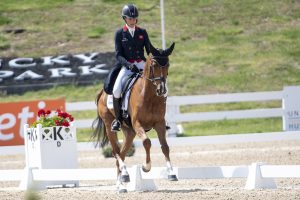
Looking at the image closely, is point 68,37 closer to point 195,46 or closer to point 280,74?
point 195,46

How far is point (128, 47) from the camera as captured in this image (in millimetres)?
12992

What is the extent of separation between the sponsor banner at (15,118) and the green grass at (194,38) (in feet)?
21.7

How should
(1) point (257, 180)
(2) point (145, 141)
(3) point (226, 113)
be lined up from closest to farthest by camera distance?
(1) point (257, 180) → (2) point (145, 141) → (3) point (226, 113)

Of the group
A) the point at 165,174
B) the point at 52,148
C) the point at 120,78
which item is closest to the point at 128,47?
the point at 120,78

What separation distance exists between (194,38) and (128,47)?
22.2 meters

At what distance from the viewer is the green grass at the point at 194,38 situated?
100 feet

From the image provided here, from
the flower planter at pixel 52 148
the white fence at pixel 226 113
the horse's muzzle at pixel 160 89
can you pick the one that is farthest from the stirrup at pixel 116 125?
the white fence at pixel 226 113

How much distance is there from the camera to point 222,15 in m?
37.0

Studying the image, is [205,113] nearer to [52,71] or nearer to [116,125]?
[52,71]

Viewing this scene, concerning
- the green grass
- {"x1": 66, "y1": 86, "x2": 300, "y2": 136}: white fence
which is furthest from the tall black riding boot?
the green grass

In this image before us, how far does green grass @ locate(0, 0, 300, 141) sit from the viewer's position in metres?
30.6

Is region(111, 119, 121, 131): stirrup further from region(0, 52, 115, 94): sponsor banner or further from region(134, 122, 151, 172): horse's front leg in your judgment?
region(0, 52, 115, 94): sponsor banner

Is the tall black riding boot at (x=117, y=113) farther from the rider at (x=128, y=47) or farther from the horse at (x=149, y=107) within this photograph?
the horse at (x=149, y=107)

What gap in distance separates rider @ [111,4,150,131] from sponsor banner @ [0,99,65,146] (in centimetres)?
759
